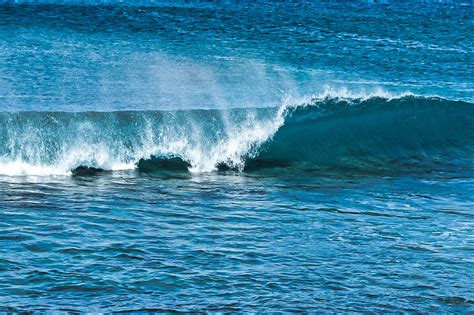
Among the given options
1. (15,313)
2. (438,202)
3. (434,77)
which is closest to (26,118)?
(438,202)

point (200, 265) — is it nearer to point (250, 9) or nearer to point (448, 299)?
point (448, 299)

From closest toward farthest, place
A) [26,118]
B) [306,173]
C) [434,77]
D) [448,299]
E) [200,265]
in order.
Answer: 1. [448,299]
2. [200,265]
3. [306,173]
4. [26,118]
5. [434,77]

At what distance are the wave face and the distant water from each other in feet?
0.13

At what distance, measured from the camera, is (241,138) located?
1515 centimetres

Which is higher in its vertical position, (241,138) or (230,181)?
(241,138)

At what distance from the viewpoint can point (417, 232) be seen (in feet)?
32.1

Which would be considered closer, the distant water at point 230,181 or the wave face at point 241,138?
the distant water at point 230,181

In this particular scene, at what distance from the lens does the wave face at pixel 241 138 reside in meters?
13.8

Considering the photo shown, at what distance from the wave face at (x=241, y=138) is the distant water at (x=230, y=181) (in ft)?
0.13

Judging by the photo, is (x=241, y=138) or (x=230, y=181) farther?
(x=241, y=138)

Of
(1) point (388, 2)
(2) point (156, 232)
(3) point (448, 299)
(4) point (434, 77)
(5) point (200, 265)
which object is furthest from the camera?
(1) point (388, 2)

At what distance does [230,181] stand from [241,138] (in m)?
2.42

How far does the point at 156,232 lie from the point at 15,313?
103 inches

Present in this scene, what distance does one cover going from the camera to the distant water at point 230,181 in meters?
7.89
